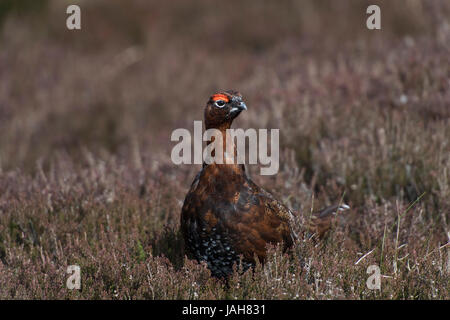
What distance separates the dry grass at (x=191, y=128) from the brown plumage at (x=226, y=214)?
0.14m

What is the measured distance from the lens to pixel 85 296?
3.02 meters

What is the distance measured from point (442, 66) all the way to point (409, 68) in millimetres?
373

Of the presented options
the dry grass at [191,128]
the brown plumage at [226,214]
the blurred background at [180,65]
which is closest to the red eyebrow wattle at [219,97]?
the brown plumage at [226,214]

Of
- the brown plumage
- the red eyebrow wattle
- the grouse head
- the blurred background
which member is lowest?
the brown plumage

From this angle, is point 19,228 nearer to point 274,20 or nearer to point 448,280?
point 448,280

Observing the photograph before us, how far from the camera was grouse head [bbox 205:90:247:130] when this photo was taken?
3.17 meters

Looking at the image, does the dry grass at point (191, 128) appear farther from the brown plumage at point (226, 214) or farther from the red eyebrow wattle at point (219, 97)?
the red eyebrow wattle at point (219, 97)

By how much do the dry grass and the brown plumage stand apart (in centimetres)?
14

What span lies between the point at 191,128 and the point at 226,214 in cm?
365

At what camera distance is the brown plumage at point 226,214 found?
10.2ft

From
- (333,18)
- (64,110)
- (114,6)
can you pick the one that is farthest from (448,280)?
(114,6)

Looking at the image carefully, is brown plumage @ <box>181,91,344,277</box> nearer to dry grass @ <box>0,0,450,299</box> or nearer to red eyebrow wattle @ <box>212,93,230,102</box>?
red eyebrow wattle @ <box>212,93,230,102</box>

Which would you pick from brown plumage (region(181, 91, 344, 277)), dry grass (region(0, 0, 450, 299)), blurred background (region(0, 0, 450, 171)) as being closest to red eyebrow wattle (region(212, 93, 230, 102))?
brown plumage (region(181, 91, 344, 277))

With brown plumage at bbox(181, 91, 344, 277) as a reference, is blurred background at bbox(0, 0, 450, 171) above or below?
above
